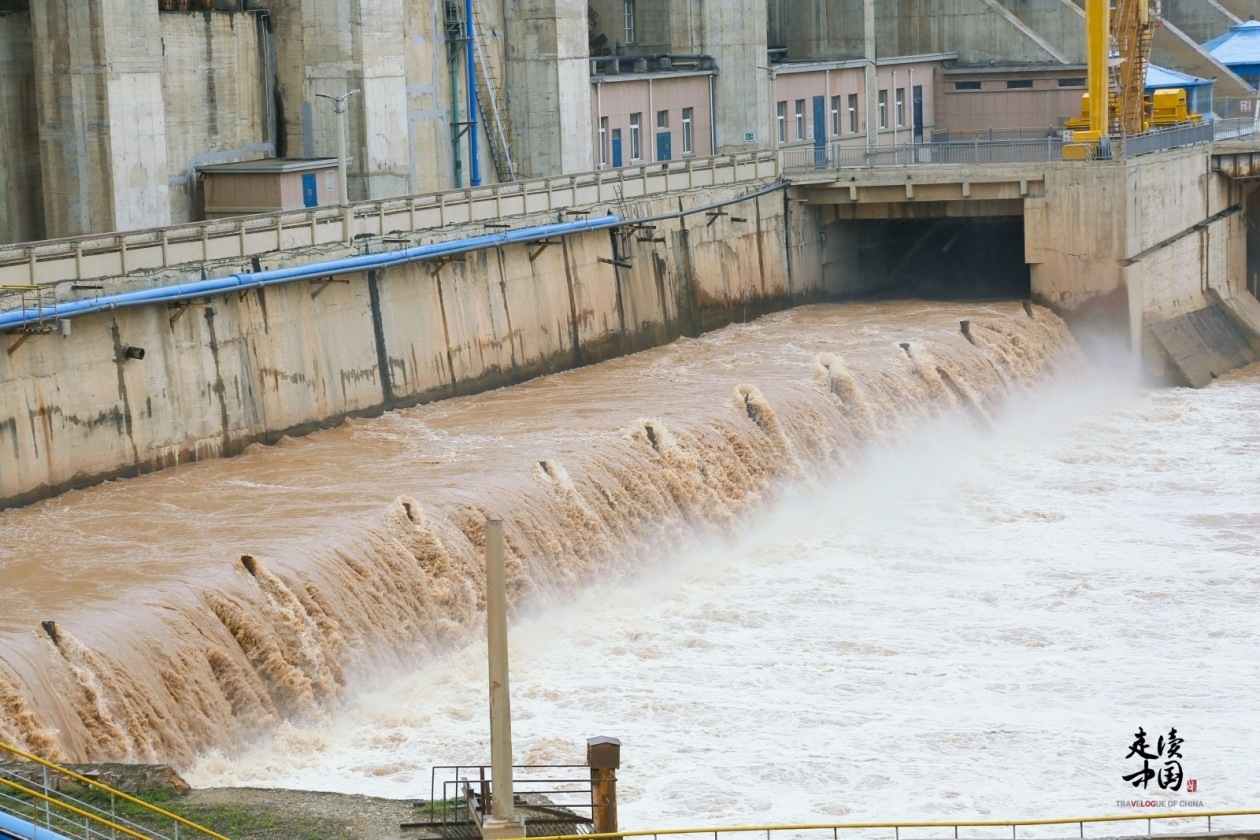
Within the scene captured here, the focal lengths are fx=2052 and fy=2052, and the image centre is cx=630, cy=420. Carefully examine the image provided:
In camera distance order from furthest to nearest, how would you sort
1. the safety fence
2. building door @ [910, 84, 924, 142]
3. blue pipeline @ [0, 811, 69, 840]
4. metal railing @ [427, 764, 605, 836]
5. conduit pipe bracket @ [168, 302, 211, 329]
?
1. building door @ [910, 84, 924, 142]
2. the safety fence
3. conduit pipe bracket @ [168, 302, 211, 329]
4. metal railing @ [427, 764, 605, 836]
5. blue pipeline @ [0, 811, 69, 840]

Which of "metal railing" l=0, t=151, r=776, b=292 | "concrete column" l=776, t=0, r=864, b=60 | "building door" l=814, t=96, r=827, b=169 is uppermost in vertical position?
"concrete column" l=776, t=0, r=864, b=60

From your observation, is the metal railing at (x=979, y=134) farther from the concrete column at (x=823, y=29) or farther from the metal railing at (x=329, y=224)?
the metal railing at (x=329, y=224)

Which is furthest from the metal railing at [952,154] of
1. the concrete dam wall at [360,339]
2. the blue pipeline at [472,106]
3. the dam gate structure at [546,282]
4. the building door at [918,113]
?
the building door at [918,113]

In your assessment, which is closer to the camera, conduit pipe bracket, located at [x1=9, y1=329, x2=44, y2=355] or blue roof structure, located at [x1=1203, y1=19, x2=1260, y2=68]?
conduit pipe bracket, located at [x1=9, y1=329, x2=44, y2=355]

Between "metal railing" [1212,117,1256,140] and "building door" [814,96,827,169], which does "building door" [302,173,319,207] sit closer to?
"building door" [814,96,827,169]

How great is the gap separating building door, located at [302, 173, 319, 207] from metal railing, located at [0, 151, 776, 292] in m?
4.25

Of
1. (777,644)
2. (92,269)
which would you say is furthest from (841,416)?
(92,269)

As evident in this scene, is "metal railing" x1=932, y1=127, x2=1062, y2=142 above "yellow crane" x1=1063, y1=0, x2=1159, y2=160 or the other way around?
the other way around

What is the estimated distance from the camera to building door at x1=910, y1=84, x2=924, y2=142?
75.8m

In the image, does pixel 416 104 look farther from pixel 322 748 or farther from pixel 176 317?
pixel 322 748

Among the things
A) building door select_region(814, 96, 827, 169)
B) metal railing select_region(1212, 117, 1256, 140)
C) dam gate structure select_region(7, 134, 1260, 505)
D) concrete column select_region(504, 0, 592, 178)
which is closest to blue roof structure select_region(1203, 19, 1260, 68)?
metal railing select_region(1212, 117, 1256, 140)

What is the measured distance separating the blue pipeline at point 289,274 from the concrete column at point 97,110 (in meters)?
6.78

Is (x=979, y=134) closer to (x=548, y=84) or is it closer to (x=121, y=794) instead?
(x=548, y=84)

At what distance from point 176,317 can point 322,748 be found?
1254cm
